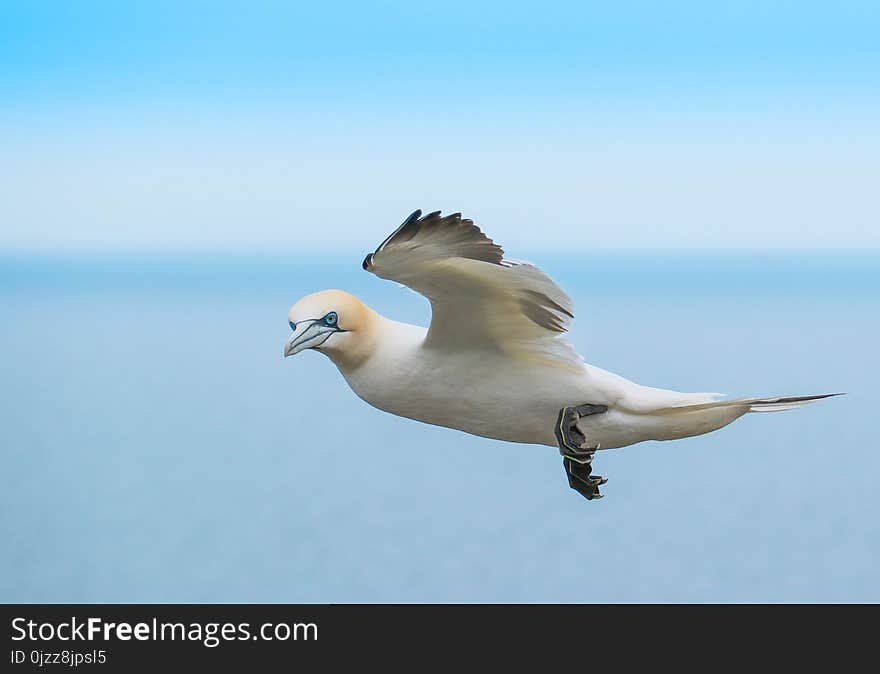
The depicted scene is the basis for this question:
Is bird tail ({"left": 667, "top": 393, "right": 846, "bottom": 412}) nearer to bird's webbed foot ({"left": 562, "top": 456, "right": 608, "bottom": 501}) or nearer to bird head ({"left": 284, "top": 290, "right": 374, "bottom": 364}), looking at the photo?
bird's webbed foot ({"left": 562, "top": 456, "right": 608, "bottom": 501})

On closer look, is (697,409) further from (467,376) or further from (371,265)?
(371,265)

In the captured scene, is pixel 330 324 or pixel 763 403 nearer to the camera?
pixel 330 324

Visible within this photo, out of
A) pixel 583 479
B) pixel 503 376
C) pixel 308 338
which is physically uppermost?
pixel 308 338

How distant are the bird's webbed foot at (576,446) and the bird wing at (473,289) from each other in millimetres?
267

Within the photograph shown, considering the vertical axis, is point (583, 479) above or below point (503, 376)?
below

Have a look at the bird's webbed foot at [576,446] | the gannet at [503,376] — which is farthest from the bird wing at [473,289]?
the bird's webbed foot at [576,446]

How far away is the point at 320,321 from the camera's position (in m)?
8.93

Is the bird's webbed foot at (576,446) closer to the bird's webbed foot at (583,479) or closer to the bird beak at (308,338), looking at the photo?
the bird's webbed foot at (583,479)

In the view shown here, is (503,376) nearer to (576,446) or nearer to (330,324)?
(576,446)

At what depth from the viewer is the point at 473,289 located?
8688 millimetres

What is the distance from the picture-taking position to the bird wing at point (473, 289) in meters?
8.11

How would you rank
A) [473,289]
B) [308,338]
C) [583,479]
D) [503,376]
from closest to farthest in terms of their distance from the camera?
[473,289] → [308,338] → [503,376] → [583,479]

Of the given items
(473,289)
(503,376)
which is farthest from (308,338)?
Answer: (503,376)

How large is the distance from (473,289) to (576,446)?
1.16m
